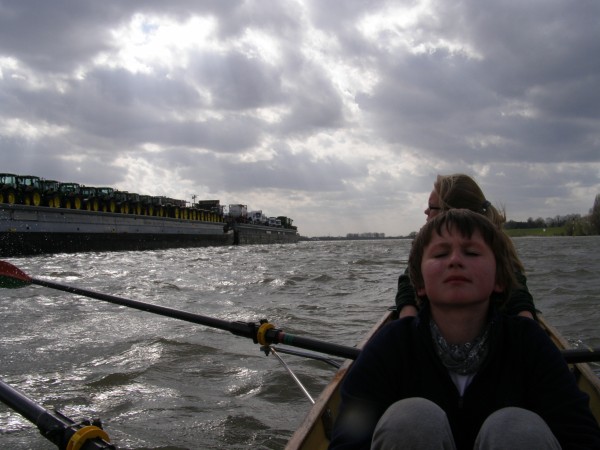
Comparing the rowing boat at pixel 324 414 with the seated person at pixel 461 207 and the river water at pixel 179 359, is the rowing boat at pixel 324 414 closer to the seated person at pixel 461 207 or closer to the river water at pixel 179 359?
the seated person at pixel 461 207

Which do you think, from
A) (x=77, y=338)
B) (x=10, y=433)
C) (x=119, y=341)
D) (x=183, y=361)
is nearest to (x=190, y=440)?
(x=10, y=433)

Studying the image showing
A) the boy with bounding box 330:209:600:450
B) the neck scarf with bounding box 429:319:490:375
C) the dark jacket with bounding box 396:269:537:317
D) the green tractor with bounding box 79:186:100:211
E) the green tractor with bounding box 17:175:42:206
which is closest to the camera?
the boy with bounding box 330:209:600:450

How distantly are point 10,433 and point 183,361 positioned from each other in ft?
7.51

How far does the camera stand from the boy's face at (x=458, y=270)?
197cm

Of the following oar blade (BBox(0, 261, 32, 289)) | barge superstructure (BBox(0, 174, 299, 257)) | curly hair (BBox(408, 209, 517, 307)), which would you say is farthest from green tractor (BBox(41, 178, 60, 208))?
curly hair (BBox(408, 209, 517, 307))

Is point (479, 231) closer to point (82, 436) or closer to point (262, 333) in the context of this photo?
point (82, 436)

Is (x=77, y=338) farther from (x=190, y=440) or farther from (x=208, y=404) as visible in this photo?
(x=190, y=440)

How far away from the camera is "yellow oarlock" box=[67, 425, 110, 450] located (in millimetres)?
1870

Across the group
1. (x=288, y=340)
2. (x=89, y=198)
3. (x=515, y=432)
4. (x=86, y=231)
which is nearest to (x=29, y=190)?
(x=86, y=231)

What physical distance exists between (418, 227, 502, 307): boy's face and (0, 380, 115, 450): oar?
1.40 metres

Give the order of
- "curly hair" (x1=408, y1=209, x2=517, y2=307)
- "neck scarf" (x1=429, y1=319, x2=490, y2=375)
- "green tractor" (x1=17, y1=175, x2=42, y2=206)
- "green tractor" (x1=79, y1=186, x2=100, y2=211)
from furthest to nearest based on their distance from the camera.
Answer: "green tractor" (x1=79, y1=186, x2=100, y2=211), "green tractor" (x1=17, y1=175, x2=42, y2=206), "curly hair" (x1=408, y1=209, x2=517, y2=307), "neck scarf" (x1=429, y1=319, x2=490, y2=375)

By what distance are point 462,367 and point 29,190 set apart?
32.4 meters

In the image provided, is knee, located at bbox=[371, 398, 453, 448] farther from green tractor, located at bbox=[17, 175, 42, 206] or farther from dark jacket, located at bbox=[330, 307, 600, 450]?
green tractor, located at bbox=[17, 175, 42, 206]

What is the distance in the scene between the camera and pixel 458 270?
199 centimetres
